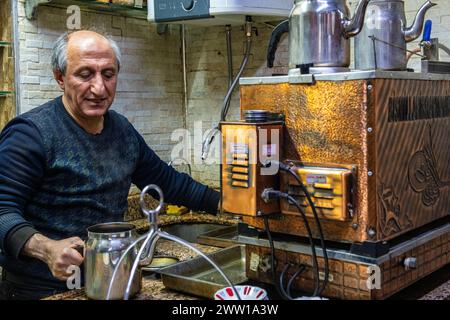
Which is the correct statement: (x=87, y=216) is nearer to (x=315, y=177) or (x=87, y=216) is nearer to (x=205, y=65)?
(x=315, y=177)

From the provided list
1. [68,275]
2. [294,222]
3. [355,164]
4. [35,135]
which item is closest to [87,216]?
[35,135]

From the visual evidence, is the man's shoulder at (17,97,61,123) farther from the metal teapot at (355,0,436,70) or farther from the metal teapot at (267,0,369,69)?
the metal teapot at (355,0,436,70)

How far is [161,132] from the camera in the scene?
3123 millimetres

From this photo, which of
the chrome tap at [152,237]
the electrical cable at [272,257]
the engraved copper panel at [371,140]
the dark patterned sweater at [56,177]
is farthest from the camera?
the dark patterned sweater at [56,177]

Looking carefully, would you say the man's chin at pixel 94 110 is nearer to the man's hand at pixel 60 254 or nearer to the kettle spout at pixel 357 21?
the man's hand at pixel 60 254

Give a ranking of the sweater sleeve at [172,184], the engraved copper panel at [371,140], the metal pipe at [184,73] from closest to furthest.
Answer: the engraved copper panel at [371,140], the sweater sleeve at [172,184], the metal pipe at [184,73]

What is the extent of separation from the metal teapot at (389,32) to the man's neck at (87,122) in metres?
0.94

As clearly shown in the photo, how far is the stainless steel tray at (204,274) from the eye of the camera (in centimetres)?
131

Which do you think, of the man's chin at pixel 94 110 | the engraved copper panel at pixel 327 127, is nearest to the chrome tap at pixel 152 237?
the engraved copper panel at pixel 327 127

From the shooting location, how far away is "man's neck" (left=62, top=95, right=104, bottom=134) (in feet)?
5.92

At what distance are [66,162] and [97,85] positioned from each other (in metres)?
0.27

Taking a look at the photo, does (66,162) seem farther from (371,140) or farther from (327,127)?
(371,140)

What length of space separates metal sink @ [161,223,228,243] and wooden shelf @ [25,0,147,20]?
1136mm

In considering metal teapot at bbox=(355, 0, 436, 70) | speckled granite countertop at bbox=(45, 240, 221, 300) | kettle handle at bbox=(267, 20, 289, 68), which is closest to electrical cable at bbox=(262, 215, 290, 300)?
speckled granite countertop at bbox=(45, 240, 221, 300)
